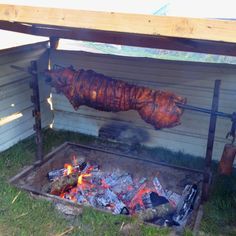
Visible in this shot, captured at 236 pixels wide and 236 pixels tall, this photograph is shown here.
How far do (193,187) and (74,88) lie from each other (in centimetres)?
215

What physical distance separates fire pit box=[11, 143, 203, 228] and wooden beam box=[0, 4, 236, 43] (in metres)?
2.34

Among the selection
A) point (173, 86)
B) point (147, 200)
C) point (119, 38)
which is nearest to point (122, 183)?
point (147, 200)

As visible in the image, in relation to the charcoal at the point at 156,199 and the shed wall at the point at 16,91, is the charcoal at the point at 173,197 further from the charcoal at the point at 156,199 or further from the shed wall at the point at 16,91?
the shed wall at the point at 16,91

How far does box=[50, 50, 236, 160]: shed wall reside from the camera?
18.4 ft

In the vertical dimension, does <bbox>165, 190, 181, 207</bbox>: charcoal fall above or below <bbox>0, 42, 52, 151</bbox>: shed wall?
below

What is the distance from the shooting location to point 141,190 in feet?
16.0

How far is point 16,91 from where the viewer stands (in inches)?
243

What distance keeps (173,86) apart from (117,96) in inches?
66.8

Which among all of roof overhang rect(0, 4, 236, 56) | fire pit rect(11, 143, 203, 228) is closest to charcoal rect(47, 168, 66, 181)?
fire pit rect(11, 143, 203, 228)

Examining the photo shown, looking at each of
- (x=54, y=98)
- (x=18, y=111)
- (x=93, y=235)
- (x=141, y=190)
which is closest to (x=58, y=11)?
(x=93, y=235)

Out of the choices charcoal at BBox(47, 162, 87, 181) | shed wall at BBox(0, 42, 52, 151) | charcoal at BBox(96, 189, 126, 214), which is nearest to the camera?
charcoal at BBox(96, 189, 126, 214)

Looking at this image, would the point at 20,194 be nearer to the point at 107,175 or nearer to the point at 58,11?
the point at 107,175

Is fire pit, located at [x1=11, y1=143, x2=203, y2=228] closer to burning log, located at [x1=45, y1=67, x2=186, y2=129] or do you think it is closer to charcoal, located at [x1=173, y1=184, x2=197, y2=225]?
charcoal, located at [x1=173, y1=184, x2=197, y2=225]

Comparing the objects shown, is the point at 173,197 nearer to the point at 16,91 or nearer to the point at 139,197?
the point at 139,197
